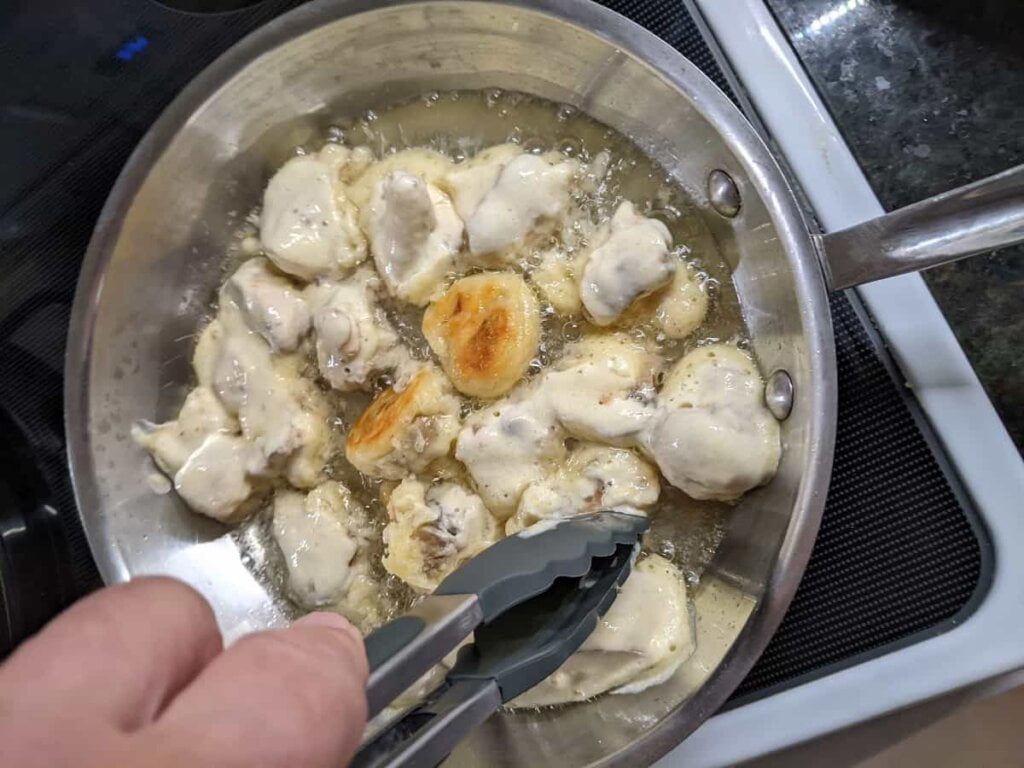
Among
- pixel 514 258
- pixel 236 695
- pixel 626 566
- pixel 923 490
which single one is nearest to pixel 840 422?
pixel 923 490

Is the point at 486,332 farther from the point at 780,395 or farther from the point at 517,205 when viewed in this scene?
the point at 780,395

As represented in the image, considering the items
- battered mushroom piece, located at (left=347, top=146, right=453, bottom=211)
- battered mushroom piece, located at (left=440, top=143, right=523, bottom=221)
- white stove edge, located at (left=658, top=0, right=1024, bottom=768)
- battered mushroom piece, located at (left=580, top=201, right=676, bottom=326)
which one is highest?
battered mushroom piece, located at (left=347, top=146, right=453, bottom=211)

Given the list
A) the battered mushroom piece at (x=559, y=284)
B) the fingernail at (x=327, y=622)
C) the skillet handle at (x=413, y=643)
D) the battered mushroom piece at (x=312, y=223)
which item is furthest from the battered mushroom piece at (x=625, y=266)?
the fingernail at (x=327, y=622)

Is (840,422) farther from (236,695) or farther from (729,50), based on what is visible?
(236,695)

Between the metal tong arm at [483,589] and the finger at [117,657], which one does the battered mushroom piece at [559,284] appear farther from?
the finger at [117,657]

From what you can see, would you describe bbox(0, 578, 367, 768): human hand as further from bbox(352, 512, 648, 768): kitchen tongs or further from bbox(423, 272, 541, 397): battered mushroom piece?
bbox(423, 272, 541, 397): battered mushroom piece

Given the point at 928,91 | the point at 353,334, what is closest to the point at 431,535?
the point at 353,334

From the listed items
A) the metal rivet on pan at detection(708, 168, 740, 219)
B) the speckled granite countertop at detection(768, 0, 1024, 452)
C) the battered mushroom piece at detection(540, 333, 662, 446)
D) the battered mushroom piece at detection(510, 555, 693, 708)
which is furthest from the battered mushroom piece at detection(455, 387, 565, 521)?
the speckled granite countertop at detection(768, 0, 1024, 452)
